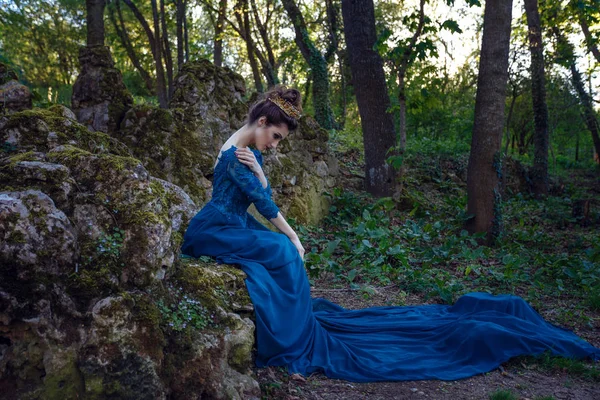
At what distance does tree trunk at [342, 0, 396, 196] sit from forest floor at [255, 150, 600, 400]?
0.58m

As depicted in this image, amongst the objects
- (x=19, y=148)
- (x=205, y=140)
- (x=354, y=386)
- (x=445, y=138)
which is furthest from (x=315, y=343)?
(x=445, y=138)

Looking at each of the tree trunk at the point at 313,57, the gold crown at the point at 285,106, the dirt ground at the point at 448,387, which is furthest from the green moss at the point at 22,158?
the tree trunk at the point at 313,57

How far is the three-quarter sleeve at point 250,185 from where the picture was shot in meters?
3.97

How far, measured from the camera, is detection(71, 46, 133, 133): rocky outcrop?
6.29 meters

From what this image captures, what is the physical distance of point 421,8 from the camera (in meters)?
7.89

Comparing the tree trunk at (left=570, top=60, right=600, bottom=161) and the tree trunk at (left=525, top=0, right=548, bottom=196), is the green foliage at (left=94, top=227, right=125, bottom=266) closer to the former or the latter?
the tree trunk at (left=525, top=0, right=548, bottom=196)

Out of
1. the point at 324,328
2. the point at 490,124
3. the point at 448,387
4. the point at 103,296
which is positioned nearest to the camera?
the point at 103,296

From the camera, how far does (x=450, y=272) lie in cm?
660

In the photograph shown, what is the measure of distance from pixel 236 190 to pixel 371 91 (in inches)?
216

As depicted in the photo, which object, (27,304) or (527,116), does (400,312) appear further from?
(527,116)

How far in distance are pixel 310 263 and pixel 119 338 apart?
155 inches

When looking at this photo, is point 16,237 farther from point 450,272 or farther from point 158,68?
point 158,68

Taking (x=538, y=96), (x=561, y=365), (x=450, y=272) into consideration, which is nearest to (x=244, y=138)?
(x=561, y=365)

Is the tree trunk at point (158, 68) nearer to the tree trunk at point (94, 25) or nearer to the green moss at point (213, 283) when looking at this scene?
the tree trunk at point (94, 25)
